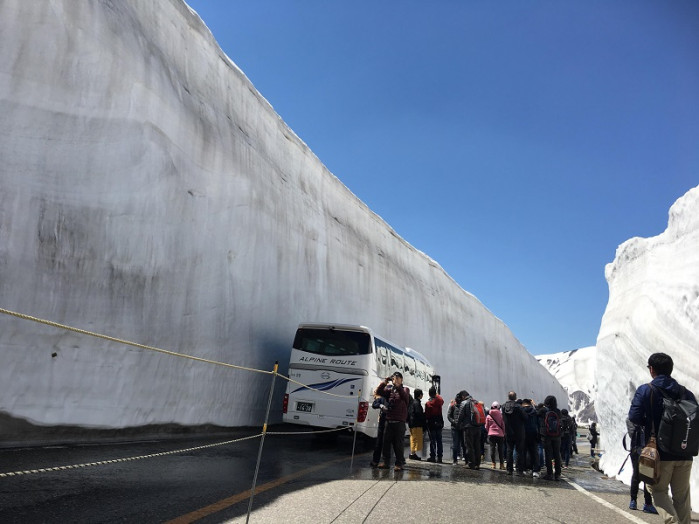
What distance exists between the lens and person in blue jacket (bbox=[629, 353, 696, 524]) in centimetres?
416

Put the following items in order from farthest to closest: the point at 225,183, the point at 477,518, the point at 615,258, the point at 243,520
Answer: the point at 615,258 → the point at 225,183 → the point at 477,518 → the point at 243,520

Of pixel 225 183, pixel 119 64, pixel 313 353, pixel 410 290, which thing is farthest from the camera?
pixel 410 290

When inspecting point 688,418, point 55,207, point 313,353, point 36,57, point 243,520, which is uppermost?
point 36,57

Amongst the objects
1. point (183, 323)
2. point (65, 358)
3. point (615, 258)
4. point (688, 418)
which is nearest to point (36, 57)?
point (65, 358)

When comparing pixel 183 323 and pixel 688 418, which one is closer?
pixel 688 418

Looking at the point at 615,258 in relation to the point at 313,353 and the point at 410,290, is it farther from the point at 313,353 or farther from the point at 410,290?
the point at 410,290

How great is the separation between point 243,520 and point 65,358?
467 centimetres

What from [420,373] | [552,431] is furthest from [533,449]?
[420,373]

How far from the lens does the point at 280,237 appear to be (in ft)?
48.4

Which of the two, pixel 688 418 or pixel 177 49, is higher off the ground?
pixel 177 49

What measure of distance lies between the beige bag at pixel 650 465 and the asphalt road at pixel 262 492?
1261mm

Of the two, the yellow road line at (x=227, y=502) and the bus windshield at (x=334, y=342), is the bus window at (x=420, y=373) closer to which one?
the bus windshield at (x=334, y=342)

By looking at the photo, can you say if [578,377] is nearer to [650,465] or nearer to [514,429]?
[514,429]

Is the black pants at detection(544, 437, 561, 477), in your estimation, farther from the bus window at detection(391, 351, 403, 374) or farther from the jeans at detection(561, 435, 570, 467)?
the jeans at detection(561, 435, 570, 467)
